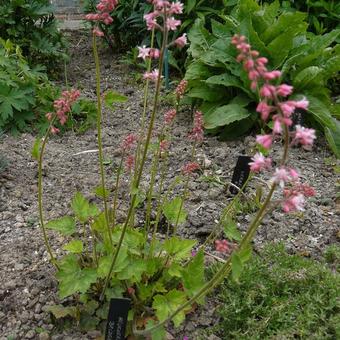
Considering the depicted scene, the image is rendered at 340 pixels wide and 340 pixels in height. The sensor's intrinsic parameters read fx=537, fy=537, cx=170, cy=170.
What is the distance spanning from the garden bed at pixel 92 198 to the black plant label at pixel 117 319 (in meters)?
0.26

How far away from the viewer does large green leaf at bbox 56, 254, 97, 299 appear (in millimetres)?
2039

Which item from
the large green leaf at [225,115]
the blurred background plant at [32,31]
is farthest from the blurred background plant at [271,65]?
the blurred background plant at [32,31]

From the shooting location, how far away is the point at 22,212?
119 inches

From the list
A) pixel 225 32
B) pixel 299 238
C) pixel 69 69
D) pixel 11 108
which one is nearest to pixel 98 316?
pixel 299 238

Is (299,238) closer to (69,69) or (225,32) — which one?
(225,32)

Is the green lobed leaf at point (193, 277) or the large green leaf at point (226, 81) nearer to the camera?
the green lobed leaf at point (193, 277)

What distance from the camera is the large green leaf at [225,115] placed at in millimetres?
3742

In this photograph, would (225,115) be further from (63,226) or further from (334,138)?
(63,226)

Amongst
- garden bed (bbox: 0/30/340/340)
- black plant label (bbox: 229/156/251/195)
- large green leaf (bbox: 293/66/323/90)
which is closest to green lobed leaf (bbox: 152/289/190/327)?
garden bed (bbox: 0/30/340/340)

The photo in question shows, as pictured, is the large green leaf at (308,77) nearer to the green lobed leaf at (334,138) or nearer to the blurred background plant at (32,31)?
the green lobed leaf at (334,138)

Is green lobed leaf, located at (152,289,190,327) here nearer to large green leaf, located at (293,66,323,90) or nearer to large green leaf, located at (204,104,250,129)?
large green leaf, located at (204,104,250,129)

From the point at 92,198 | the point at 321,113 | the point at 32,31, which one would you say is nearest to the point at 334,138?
the point at 321,113

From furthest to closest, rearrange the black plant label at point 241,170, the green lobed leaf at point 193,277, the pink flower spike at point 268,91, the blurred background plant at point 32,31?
the blurred background plant at point 32,31 < the black plant label at point 241,170 < the green lobed leaf at point 193,277 < the pink flower spike at point 268,91

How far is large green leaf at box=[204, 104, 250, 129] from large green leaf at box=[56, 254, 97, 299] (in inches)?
74.8
